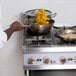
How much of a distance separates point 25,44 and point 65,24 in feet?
1.29

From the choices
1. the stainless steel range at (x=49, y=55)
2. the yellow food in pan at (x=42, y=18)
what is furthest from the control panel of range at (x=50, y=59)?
the yellow food in pan at (x=42, y=18)

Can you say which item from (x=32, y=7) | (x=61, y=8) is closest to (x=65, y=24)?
A: (x=61, y=8)

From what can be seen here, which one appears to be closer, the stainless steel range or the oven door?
the stainless steel range

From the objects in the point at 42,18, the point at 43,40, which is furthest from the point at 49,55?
the point at 42,18

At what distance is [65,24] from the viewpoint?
1.55m

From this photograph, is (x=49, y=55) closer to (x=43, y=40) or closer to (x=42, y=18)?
(x=43, y=40)

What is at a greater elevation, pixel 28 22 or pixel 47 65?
pixel 28 22

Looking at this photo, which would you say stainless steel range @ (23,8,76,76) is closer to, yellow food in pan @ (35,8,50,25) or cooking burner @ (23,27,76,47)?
cooking burner @ (23,27,76,47)

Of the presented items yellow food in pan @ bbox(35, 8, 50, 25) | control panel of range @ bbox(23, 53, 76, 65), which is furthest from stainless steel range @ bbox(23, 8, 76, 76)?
yellow food in pan @ bbox(35, 8, 50, 25)

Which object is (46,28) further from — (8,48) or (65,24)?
(8,48)

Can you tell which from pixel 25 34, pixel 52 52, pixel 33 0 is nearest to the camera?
pixel 52 52

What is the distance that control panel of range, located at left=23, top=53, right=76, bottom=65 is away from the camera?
1.24 metres

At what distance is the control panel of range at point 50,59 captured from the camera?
124 centimetres

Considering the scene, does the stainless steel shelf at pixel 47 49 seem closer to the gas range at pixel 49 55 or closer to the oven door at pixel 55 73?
the gas range at pixel 49 55
